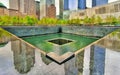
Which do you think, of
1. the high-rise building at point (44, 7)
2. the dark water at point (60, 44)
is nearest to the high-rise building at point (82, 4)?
the high-rise building at point (44, 7)

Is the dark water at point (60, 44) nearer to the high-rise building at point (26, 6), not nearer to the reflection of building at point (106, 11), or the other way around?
the reflection of building at point (106, 11)

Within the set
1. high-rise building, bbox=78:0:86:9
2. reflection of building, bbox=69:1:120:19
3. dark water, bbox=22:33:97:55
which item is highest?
high-rise building, bbox=78:0:86:9

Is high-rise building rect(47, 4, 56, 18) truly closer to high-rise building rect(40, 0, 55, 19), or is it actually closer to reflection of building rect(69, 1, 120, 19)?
high-rise building rect(40, 0, 55, 19)

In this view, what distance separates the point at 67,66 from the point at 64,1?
11048 centimetres

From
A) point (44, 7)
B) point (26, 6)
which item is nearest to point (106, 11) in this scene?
point (44, 7)

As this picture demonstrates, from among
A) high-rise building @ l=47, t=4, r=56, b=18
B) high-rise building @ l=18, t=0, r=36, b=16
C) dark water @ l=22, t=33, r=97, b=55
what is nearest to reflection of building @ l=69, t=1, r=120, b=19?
dark water @ l=22, t=33, r=97, b=55

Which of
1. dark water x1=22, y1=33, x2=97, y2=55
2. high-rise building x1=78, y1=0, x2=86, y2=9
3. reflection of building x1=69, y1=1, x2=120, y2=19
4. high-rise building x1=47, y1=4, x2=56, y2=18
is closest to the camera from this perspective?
dark water x1=22, y1=33, x2=97, y2=55

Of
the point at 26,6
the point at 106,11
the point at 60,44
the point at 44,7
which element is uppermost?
the point at 26,6

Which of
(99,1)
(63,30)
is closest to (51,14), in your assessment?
(99,1)

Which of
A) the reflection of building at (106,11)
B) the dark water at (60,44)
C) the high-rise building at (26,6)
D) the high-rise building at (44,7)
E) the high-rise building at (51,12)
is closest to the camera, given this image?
the dark water at (60,44)

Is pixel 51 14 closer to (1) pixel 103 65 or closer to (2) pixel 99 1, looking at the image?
(2) pixel 99 1

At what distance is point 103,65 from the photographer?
3629 millimetres

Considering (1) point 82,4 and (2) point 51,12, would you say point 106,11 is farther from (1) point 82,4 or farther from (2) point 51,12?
(2) point 51,12

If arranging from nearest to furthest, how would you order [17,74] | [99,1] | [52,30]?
[17,74]
[52,30]
[99,1]
